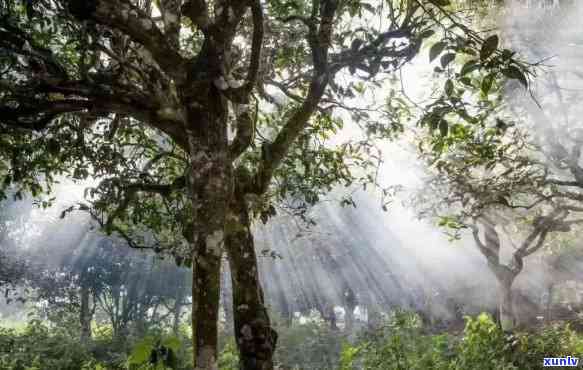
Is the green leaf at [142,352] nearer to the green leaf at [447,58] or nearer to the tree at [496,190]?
the green leaf at [447,58]

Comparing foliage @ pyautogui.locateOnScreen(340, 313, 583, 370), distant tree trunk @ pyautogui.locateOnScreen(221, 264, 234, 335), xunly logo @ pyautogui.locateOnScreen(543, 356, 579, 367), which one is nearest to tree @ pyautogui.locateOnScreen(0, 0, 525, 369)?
foliage @ pyautogui.locateOnScreen(340, 313, 583, 370)

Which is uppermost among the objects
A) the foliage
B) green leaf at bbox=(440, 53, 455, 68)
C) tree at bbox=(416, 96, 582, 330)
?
tree at bbox=(416, 96, 582, 330)

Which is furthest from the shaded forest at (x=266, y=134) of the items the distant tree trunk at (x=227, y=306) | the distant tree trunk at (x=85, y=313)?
the distant tree trunk at (x=227, y=306)

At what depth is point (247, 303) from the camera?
171 inches

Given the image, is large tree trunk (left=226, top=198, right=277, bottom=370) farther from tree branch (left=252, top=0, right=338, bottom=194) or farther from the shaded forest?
tree branch (left=252, top=0, right=338, bottom=194)

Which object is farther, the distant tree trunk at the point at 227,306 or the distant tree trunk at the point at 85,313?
the distant tree trunk at the point at 85,313

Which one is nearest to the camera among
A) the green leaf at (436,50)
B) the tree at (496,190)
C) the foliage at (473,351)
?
the green leaf at (436,50)

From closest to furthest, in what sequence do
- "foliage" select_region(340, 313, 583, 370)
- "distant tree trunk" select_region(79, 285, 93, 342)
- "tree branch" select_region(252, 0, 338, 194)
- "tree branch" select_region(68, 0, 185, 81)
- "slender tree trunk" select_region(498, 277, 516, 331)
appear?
"tree branch" select_region(68, 0, 185, 81) → "tree branch" select_region(252, 0, 338, 194) → "foliage" select_region(340, 313, 583, 370) → "slender tree trunk" select_region(498, 277, 516, 331) → "distant tree trunk" select_region(79, 285, 93, 342)

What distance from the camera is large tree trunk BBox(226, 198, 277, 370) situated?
4.22 metres

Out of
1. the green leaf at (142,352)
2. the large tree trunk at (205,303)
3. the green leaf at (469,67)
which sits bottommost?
the green leaf at (142,352)

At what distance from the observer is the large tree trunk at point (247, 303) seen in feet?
13.8

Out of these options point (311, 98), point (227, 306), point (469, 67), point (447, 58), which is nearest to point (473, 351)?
point (311, 98)

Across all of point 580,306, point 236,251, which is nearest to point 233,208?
point 236,251

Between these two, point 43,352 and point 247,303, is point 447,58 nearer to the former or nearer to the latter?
point 247,303
